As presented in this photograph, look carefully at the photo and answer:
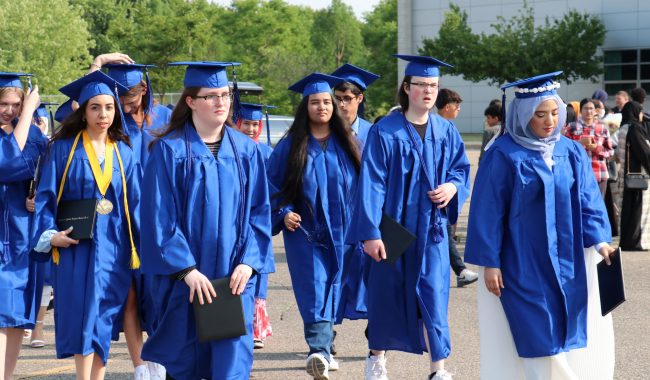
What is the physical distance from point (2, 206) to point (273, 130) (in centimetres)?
2179

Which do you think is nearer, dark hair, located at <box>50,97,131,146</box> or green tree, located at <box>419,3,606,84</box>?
dark hair, located at <box>50,97,131,146</box>

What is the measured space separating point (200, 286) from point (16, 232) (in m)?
2.19

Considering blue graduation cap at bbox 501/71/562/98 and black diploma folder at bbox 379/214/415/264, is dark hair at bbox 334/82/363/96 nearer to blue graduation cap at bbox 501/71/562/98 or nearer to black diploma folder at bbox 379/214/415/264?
black diploma folder at bbox 379/214/415/264

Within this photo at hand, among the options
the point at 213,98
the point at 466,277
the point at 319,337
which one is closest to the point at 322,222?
the point at 319,337

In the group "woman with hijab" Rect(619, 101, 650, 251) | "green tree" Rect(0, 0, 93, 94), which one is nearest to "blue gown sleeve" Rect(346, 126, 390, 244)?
"woman with hijab" Rect(619, 101, 650, 251)

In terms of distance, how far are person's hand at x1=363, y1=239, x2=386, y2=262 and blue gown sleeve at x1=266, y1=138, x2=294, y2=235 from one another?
3.12ft

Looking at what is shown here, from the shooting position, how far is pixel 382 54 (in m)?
76.4

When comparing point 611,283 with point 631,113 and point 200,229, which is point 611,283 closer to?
point 200,229

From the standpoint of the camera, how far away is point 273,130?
2867 centimetres

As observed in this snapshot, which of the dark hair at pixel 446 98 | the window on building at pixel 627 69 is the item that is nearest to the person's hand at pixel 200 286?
the dark hair at pixel 446 98

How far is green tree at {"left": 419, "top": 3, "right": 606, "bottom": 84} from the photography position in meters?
51.9

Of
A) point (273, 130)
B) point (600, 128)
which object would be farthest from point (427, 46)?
point (600, 128)

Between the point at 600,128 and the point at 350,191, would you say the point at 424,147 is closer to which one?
the point at 350,191

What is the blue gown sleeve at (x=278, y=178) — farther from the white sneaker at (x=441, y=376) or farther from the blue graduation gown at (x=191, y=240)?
the blue graduation gown at (x=191, y=240)
